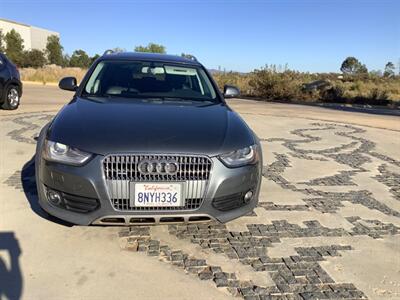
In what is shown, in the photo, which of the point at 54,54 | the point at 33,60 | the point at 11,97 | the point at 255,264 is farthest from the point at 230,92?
the point at 54,54

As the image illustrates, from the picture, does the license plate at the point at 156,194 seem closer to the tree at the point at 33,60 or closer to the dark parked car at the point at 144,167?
the dark parked car at the point at 144,167

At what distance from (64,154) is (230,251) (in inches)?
62.9

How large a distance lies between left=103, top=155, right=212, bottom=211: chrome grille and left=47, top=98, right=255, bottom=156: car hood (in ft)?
0.21

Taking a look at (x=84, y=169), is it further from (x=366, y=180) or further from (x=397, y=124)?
(x=397, y=124)

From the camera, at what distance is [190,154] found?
3.28 m

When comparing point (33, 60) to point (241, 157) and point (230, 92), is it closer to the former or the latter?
point (230, 92)

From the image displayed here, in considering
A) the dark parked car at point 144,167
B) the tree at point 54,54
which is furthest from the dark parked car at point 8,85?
the tree at point 54,54

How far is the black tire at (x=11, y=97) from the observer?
1122cm

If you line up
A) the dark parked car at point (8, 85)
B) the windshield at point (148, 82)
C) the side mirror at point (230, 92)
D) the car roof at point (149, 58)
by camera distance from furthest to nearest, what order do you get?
the dark parked car at point (8, 85)
the side mirror at point (230, 92)
the car roof at point (149, 58)
the windshield at point (148, 82)

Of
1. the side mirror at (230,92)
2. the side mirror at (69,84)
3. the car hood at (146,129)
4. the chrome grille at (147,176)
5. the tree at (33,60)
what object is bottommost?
the tree at (33,60)

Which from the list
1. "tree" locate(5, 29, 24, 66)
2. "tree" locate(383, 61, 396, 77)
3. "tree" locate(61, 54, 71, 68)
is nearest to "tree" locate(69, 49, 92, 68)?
"tree" locate(61, 54, 71, 68)

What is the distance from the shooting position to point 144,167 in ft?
10.5

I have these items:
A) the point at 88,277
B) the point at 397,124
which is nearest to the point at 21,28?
the point at 397,124

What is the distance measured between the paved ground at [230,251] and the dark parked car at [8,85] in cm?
597
